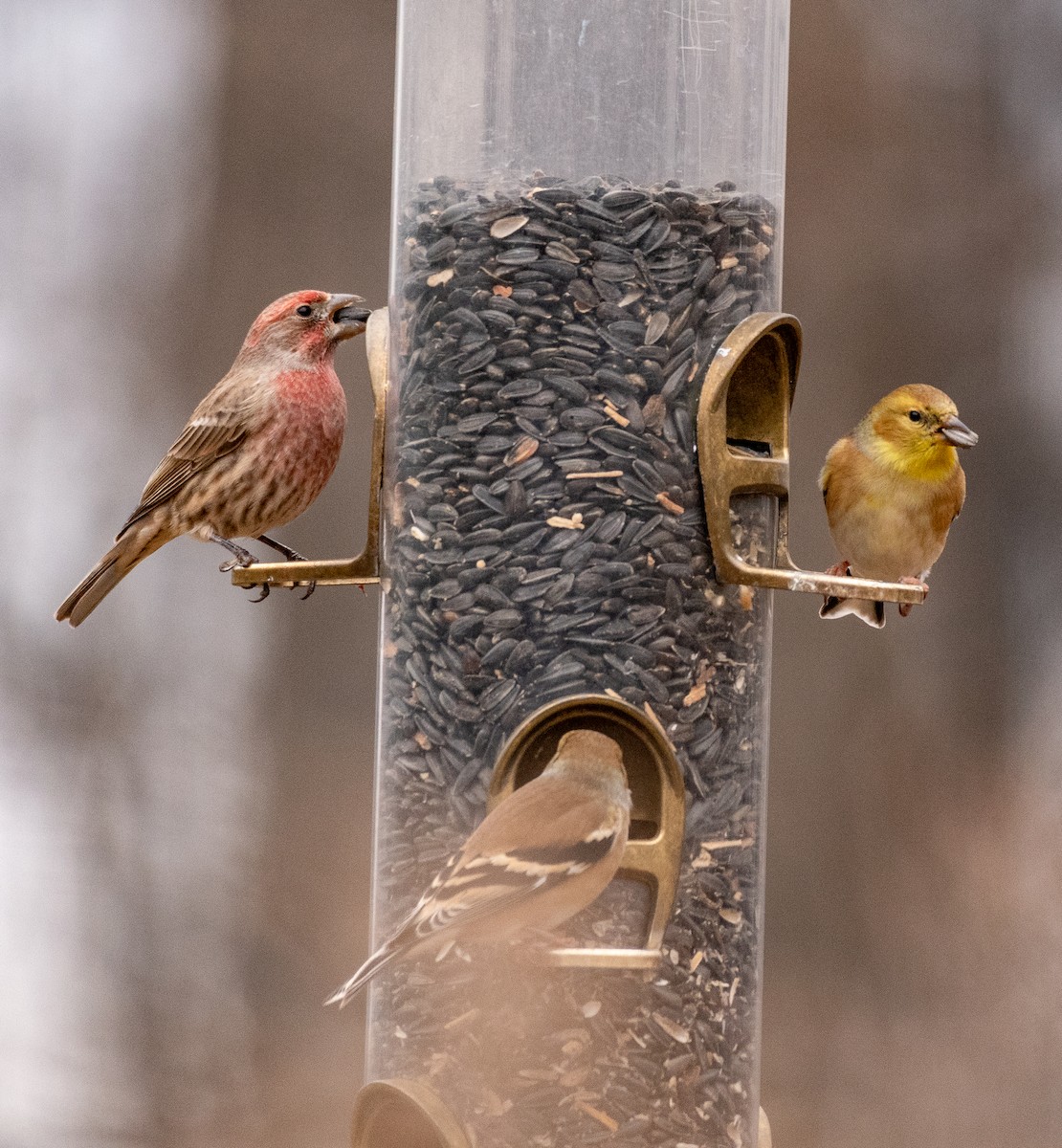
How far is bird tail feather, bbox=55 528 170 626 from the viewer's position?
258 inches

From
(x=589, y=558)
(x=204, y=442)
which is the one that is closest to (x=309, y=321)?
(x=204, y=442)

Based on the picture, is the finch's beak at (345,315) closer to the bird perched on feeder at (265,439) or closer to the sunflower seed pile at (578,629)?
the bird perched on feeder at (265,439)

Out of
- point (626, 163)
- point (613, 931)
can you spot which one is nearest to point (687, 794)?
point (613, 931)

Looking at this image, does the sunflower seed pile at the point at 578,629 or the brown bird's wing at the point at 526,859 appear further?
the sunflower seed pile at the point at 578,629

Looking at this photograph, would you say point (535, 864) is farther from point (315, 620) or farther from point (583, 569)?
point (315, 620)

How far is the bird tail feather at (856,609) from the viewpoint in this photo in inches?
227

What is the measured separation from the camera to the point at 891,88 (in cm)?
1080

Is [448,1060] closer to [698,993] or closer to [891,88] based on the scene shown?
[698,993]

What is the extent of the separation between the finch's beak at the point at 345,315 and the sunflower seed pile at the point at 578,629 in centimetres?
127

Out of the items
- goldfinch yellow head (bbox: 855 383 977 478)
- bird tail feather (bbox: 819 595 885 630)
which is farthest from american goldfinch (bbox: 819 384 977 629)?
bird tail feather (bbox: 819 595 885 630)

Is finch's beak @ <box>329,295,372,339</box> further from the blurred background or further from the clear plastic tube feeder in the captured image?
the blurred background

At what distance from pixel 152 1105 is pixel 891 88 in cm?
704

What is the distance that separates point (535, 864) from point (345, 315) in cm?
258

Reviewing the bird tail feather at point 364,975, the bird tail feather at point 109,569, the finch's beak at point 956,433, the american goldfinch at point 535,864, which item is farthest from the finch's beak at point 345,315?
the bird tail feather at point 364,975
